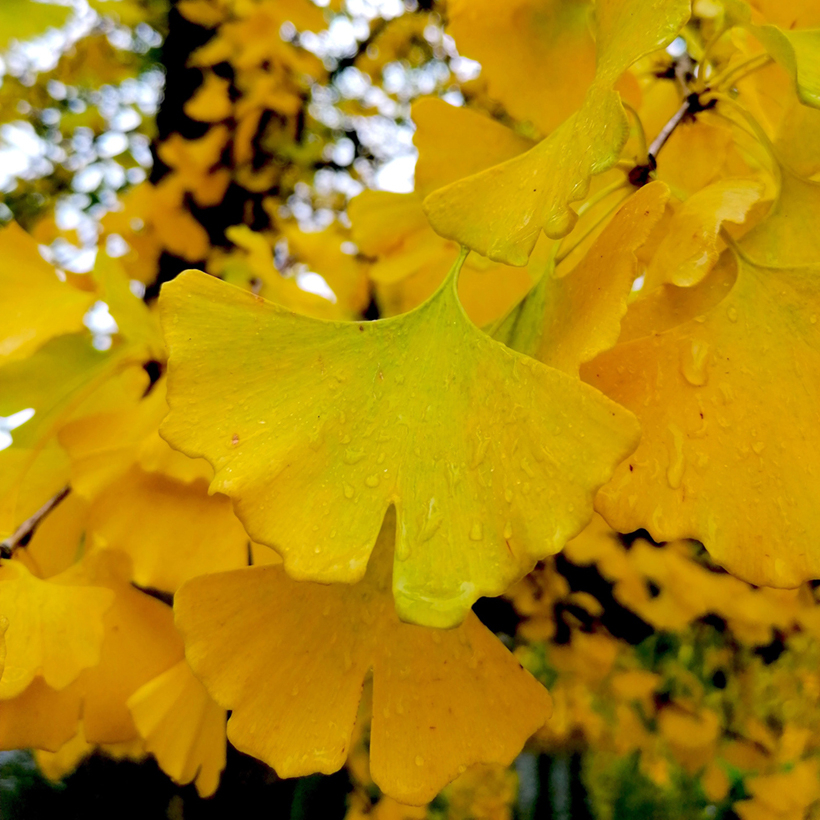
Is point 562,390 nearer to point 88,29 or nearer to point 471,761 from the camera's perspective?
point 471,761

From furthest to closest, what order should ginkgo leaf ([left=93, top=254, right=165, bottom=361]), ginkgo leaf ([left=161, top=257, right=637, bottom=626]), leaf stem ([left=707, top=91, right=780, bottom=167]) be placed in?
ginkgo leaf ([left=93, top=254, right=165, bottom=361]) < leaf stem ([left=707, top=91, right=780, bottom=167]) < ginkgo leaf ([left=161, top=257, right=637, bottom=626])

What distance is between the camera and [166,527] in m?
0.45

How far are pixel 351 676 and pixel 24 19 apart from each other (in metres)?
1.01

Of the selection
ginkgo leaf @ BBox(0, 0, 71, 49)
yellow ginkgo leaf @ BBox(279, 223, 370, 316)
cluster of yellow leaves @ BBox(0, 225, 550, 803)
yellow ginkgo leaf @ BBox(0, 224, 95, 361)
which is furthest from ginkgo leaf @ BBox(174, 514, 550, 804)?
ginkgo leaf @ BBox(0, 0, 71, 49)

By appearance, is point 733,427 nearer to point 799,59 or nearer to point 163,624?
point 799,59

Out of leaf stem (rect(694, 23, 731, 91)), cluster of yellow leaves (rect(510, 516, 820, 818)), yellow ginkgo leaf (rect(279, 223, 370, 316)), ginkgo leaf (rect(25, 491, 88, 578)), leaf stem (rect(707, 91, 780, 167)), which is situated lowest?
cluster of yellow leaves (rect(510, 516, 820, 818))

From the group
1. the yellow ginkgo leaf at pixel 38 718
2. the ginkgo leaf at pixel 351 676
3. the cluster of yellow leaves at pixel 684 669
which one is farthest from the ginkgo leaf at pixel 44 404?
the cluster of yellow leaves at pixel 684 669

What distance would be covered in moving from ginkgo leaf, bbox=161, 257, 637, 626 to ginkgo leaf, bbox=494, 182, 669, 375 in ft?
0.07

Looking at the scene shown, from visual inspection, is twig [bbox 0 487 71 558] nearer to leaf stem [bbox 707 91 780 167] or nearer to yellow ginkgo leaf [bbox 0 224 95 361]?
yellow ginkgo leaf [bbox 0 224 95 361]

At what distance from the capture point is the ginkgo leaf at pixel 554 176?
0.23m

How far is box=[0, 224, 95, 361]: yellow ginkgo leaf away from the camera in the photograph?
0.42 meters

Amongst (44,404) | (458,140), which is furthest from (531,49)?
(44,404)

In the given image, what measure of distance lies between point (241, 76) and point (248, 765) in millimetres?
1419

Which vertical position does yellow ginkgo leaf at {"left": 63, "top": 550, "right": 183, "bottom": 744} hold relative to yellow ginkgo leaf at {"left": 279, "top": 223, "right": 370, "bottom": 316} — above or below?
above
